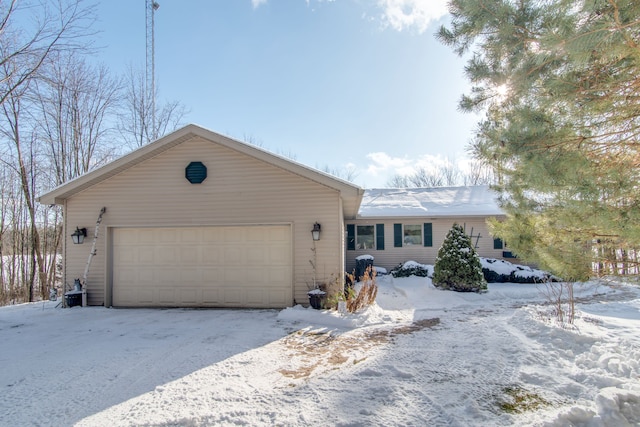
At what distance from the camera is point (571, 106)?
333 cm

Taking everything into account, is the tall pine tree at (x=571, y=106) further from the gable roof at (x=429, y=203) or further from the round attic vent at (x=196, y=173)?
the gable roof at (x=429, y=203)

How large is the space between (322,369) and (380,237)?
1022cm

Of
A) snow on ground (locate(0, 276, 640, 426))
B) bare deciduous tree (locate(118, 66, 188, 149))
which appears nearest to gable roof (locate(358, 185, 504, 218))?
snow on ground (locate(0, 276, 640, 426))

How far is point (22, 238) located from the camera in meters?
14.3

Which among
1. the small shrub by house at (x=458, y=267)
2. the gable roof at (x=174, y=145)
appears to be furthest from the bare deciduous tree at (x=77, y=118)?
the small shrub by house at (x=458, y=267)

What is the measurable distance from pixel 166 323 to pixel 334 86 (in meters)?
9.01

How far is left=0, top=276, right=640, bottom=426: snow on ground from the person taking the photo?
2.89m

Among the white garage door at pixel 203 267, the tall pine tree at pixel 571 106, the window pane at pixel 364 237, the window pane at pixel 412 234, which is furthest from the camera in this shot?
the window pane at pixel 364 237

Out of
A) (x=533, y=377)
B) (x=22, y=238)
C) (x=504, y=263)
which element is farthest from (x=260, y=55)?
(x=22, y=238)

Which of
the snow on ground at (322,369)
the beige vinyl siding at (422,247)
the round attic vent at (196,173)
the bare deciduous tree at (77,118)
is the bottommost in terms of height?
the snow on ground at (322,369)

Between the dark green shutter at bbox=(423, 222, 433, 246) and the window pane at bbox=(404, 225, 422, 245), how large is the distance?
0.67 feet

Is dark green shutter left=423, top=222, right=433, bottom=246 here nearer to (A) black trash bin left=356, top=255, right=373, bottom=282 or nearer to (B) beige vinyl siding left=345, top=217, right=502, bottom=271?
(B) beige vinyl siding left=345, top=217, right=502, bottom=271

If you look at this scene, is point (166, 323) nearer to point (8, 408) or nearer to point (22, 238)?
point (8, 408)

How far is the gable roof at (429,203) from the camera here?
13.5 metres
